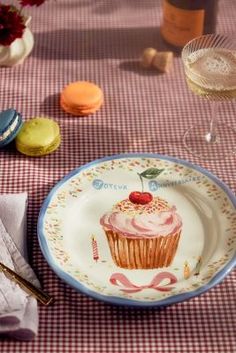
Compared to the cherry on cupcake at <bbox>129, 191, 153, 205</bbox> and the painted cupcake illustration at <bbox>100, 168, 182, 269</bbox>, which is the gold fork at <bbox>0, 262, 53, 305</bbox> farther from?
the cherry on cupcake at <bbox>129, 191, 153, 205</bbox>

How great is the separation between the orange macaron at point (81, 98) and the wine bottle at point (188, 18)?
236 mm

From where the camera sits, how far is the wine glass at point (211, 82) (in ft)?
3.80

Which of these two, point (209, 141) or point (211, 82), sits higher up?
point (211, 82)

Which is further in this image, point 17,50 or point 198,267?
point 17,50

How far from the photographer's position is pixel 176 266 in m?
1.00

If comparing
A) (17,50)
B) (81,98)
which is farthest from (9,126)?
(17,50)

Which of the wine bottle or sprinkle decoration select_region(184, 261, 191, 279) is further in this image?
the wine bottle

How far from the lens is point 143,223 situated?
1055 millimetres

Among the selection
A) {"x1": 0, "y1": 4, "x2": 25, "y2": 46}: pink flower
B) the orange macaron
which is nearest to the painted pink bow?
the orange macaron

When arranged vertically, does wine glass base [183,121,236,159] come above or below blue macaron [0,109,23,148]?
below

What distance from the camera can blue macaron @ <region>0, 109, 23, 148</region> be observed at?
3.91ft

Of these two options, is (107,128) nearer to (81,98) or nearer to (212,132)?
(81,98)

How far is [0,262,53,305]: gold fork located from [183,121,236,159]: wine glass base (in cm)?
41

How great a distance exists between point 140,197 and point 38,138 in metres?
0.22
